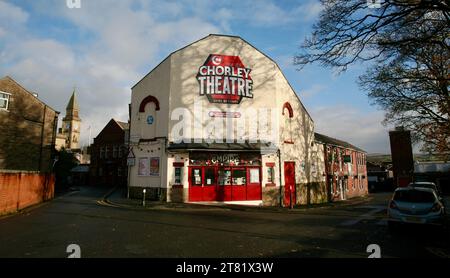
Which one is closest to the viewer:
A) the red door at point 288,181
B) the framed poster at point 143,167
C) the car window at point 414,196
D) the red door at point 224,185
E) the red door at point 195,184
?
the car window at point 414,196

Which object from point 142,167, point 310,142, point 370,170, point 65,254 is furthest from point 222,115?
point 370,170

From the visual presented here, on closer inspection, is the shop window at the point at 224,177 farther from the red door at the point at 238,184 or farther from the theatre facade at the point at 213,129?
the red door at the point at 238,184

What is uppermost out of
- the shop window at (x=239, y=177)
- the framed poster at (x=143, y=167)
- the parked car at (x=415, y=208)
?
the framed poster at (x=143, y=167)

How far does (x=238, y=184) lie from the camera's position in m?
20.5

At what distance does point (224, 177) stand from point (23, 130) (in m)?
22.5

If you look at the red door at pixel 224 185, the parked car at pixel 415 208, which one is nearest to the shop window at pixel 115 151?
the red door at pixel 224 185

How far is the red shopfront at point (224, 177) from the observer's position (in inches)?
782

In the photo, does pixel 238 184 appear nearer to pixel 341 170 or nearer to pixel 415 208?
pixel 415 208

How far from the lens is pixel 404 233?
10797 mm

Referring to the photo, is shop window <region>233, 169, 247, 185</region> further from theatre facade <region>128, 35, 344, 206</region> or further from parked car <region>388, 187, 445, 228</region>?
parked car <region>388, 187, 445, 228</region>

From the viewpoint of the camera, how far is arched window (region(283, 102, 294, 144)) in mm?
22875

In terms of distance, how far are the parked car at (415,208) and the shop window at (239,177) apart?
1058 centimetres

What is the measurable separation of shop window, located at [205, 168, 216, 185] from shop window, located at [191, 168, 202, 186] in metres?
0.42

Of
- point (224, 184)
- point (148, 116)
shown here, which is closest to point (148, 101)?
point (148, 116)
